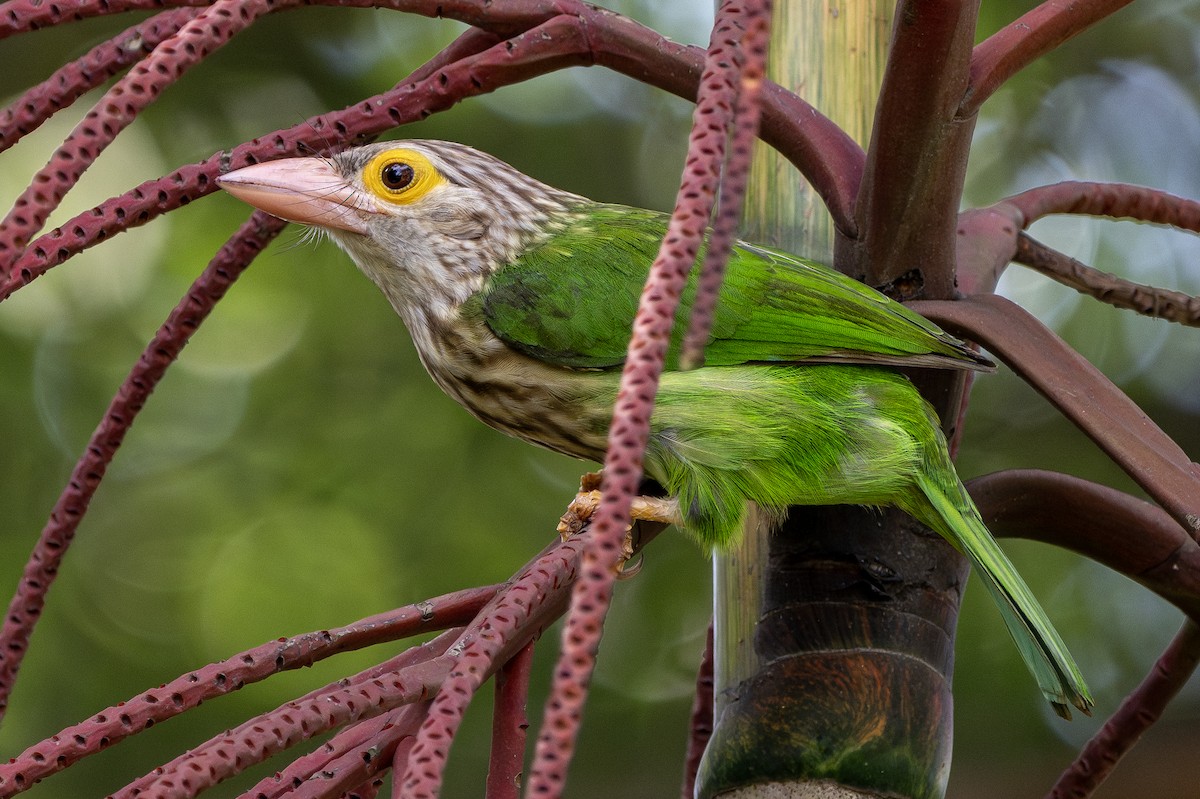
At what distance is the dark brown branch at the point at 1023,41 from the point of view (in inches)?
67.5

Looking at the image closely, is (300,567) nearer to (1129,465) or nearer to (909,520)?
(909,520)

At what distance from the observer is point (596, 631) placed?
0.78m

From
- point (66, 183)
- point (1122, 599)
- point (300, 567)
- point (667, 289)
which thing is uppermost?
point (66, 183)

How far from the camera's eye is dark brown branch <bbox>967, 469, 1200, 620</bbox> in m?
1.91

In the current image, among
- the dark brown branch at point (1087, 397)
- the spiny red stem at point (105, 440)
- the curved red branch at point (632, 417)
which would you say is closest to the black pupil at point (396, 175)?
the spiny red stem at point (105, 440)

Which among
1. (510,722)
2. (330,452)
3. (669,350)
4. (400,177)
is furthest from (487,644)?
(330,452)

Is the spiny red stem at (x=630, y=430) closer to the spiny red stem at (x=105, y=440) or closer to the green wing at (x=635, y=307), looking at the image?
the spiny red stem at (x=105, y=440)

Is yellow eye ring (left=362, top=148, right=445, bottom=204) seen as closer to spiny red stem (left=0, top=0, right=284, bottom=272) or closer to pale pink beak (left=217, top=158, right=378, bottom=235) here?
pale pink beak (left=217, top=158, right=378, bottom=235)

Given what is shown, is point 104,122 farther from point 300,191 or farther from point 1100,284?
point 1100,284

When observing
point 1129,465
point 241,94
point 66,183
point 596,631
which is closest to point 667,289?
point 596,631

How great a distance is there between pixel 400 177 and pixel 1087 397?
1.27 m

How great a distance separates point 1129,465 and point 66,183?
43.5 inches

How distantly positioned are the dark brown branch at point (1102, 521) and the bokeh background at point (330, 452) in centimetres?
157

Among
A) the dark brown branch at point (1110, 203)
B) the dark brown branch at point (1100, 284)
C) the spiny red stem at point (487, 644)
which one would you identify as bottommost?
the spiny red stem at point (487, 644)
